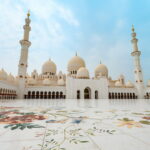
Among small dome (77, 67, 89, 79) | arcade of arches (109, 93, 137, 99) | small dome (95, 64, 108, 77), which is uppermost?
small dome (95, 64, 108, 77)

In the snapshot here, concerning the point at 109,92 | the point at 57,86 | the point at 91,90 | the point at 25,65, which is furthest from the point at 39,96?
the point at 109,92

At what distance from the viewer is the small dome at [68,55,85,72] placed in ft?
87.2

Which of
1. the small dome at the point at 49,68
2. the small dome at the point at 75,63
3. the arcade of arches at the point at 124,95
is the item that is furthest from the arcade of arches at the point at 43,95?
the arcade of arches at the point at 124,95

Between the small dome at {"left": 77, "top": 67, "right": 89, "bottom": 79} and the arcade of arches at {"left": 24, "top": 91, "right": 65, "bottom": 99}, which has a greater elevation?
the small dome at {"left": 77, "top": 67, "right": 89, "bottom": 79}

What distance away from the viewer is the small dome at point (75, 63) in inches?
1046

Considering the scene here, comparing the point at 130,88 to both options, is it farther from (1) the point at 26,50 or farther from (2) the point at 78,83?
(1) the point at 26,50

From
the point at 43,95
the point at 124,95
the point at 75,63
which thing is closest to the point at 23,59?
the point at 43,95

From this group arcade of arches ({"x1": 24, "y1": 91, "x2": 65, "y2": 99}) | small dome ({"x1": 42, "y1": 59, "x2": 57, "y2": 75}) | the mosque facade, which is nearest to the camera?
the mosque facade

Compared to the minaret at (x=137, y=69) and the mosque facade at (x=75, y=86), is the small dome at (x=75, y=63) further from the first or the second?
the minaret at (x=137, y=69)

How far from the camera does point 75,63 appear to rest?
2680 cm

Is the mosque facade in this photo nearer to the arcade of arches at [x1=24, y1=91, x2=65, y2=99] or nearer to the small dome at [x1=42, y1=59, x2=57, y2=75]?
the arcade of arches at [x1=24, y1=91, x2=65, y2=99]

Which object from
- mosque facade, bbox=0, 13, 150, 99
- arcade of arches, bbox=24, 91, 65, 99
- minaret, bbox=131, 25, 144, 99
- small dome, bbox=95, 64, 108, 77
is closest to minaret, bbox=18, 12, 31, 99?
mosque facade, bbox=0, 13, 150, 99

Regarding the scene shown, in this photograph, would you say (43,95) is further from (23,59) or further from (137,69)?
(137,69)

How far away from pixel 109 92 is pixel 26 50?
1722cm
